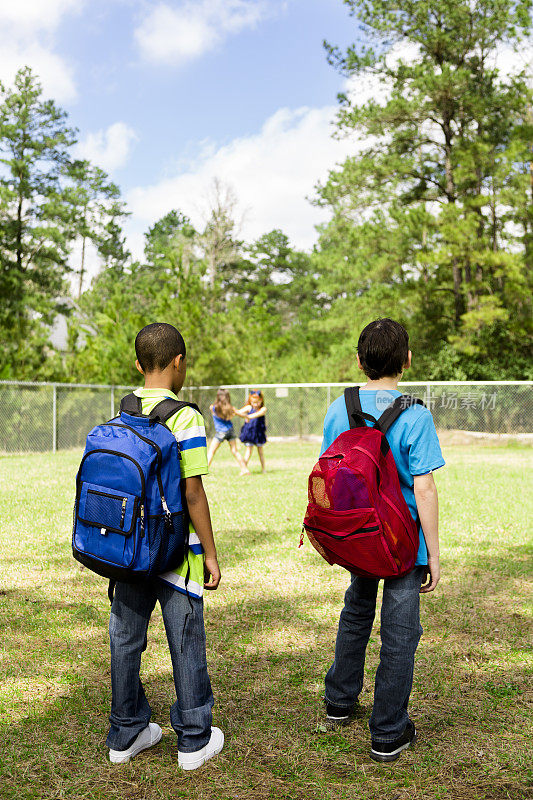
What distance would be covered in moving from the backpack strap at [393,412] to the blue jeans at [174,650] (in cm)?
96

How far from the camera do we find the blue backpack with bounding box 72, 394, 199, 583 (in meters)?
2.40

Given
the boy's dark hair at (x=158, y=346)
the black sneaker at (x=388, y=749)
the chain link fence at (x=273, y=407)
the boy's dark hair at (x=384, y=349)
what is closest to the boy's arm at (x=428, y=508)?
the boy's dark hair at (x=384, y=349)

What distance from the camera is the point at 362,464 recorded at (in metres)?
2.56

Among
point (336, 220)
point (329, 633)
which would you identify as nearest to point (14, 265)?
point (336, 220)

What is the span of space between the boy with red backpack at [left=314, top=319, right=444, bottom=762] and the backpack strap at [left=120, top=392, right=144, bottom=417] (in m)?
0.73

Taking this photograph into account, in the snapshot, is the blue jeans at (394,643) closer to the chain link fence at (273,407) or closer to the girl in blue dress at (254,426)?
the girl in blue dress at (254,426)

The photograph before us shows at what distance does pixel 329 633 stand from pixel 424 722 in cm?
124

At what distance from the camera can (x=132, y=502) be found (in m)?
2.40

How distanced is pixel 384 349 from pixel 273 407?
19387 millimetres

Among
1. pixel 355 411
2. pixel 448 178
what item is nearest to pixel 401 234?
pixel 448 178

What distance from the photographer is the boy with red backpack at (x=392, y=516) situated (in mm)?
2607

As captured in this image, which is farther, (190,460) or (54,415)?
(54,415)

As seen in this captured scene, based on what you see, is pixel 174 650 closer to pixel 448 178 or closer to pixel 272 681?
pixel 272 681

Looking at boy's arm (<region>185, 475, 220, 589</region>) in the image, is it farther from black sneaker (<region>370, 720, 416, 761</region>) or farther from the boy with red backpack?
black sneaker (<region>370, 720, 416, 761</region>)
